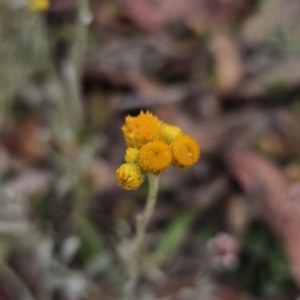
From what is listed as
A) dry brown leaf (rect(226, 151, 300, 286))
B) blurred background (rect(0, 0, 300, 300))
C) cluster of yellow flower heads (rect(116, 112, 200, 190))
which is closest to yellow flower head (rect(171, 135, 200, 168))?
cluster of yellow flower heads (rect(116, 112, 200, 190))

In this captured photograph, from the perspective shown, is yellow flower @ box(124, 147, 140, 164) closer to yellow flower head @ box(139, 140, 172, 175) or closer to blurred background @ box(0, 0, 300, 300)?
yellow flower head @ box(139, 140, 172, 175)

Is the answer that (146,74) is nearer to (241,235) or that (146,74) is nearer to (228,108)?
(228,108)

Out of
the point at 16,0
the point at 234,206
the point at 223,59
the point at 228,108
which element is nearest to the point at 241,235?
the point at 234,206

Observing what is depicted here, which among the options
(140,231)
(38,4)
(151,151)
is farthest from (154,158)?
(38,4)

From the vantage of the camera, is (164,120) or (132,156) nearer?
(132,156)

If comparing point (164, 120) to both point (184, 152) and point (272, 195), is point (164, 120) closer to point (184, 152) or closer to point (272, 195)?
point (272, 195)

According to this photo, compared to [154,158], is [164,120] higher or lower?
higher
